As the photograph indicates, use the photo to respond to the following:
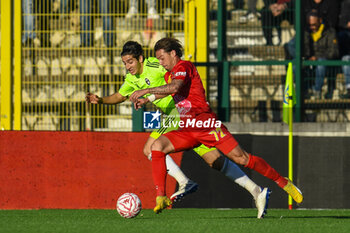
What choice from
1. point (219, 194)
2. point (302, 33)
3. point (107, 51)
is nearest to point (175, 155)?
point (219, 194)

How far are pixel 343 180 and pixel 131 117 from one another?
300cm

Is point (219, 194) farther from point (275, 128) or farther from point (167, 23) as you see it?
point (167, 23)

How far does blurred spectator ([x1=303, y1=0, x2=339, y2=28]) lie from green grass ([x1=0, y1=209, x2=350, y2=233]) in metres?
3.45

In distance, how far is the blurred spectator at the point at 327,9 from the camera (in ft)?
43.7

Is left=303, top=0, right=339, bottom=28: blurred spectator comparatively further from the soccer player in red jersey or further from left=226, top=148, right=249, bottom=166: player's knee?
left=226, top=148, right=249, bottom=166: player's knee

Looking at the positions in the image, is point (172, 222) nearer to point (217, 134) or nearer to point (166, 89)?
point (217, 134)

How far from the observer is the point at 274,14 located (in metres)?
12.7

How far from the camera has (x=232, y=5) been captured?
1316 cm

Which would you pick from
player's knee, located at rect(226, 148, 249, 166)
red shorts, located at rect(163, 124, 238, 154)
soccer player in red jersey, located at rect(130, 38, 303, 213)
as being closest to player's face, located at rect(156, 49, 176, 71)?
soccer player in red jersey, located at rect(130, 38, 303, 213)

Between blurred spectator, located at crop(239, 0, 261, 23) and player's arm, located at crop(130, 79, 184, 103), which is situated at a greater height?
blurred spectator, located at crop(239, 0, 261, 23)

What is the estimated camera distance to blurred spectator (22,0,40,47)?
12703 mm

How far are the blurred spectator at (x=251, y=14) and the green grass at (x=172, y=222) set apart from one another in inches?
123

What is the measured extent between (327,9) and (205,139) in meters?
5.20

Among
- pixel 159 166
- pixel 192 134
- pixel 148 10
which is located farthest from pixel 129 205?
pixel 148 10
